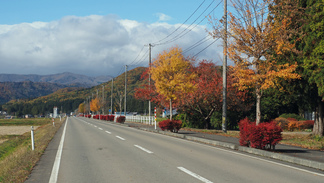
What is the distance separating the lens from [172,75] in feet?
98.5

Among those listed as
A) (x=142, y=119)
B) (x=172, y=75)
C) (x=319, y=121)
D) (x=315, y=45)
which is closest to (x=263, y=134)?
(x=315, y=45)

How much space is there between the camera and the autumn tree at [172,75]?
28734 mm

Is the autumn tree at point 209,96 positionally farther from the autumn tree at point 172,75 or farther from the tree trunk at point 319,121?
the tree trunk at point 319,121

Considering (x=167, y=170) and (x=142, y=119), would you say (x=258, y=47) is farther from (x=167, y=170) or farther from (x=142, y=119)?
(x=142, y=119)

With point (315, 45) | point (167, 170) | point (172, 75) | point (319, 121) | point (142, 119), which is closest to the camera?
point (167, 170)

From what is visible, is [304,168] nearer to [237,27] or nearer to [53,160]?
[53,160]

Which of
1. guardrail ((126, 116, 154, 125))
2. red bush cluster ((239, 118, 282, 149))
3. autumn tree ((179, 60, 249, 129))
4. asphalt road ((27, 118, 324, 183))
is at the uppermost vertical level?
autumn tree ((179, 60, 249, 129))

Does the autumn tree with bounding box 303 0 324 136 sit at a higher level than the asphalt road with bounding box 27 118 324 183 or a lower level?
higher

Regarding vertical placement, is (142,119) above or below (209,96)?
below

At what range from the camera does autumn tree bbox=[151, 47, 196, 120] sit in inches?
1131

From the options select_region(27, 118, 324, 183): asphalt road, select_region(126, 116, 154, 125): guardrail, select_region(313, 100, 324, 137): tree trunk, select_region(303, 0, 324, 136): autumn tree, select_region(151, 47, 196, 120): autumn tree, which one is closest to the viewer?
select_region(27, 118, 324, 183): asphalt road

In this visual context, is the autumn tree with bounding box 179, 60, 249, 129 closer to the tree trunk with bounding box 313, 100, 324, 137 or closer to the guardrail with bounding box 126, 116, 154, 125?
the tree trunk with bounding box 313, 100, 324, 137

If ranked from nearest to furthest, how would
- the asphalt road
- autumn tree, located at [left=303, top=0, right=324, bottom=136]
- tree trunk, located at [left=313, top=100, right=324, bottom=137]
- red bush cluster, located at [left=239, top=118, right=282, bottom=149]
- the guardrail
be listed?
the asphalt road → red bush cluster, located at [left=239, top=118, right=282, bottom=149] → autumn tree, located at [left=303, top=0, right=324, bottom=136] → tree trunk, located at [left=313, top=100, right=324, bottom=137] → the guardrail

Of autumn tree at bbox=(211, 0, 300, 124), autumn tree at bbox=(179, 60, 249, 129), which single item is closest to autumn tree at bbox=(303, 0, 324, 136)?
autumn tree at bbox=(211, 0, 300, 124)
